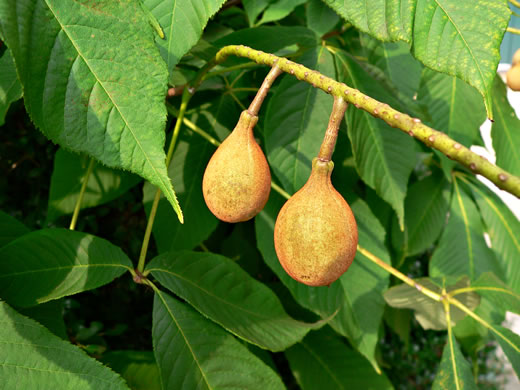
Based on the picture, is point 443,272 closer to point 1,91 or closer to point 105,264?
point 105,264

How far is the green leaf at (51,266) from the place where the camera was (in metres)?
0.54

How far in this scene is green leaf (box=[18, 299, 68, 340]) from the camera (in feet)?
1.88

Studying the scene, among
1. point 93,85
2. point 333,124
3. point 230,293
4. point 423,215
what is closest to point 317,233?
point 333,124

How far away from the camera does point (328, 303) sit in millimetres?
696

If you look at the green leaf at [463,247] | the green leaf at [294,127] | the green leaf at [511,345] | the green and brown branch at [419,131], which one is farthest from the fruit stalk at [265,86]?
the green leaf at [463,247]

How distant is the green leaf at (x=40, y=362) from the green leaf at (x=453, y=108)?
2.18ft

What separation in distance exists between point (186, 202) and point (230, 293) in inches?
8.0

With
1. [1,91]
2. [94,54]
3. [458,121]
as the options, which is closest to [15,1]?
[94,54]

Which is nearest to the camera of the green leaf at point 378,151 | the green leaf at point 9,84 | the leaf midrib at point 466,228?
the green leaf at point 9,84

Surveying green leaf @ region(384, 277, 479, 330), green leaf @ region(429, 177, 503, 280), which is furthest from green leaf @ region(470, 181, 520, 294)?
green leaf @ region(384, 277, 479, 330)

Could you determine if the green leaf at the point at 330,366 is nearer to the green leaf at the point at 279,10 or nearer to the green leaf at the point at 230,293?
the green leaf at the point at 230,293

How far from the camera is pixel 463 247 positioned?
0.98 meters

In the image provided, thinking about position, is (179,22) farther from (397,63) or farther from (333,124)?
(397,63)

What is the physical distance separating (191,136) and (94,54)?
1.40 ft
